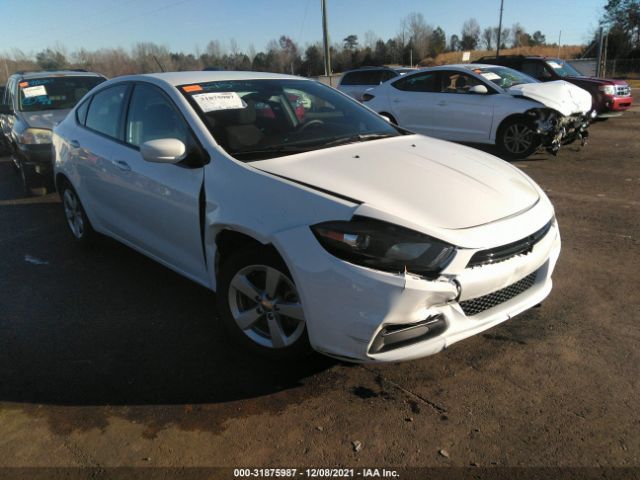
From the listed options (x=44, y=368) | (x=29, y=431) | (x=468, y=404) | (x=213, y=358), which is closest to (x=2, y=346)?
(x=44, y=368)

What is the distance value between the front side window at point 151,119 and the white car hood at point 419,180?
801 mm

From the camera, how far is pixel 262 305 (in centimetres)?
297

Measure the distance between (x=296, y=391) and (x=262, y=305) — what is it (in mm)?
511

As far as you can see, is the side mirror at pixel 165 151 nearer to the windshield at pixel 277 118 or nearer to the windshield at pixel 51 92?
the windshield at pixel 277 118

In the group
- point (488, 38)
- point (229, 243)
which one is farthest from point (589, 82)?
point (488, 38)

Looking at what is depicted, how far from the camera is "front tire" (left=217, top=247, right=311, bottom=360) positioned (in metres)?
2.83

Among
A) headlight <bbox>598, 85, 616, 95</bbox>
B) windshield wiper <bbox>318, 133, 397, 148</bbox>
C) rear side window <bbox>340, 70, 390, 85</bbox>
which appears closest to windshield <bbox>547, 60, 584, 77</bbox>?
headlight <bbox>598, 85, 616, 95</bbox>

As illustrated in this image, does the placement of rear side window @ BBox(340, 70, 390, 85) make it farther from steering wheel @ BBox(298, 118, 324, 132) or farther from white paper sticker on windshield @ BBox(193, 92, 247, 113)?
white paper sticker on windshield @ BBox(193, 92, 247, 113)

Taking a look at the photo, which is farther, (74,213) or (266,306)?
(74,213)

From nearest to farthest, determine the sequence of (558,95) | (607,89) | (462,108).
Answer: (558,95)
(462,108)
(607,89)

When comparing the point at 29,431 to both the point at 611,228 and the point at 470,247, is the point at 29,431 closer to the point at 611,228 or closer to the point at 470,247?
the point at 470,247

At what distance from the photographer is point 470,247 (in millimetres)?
2500

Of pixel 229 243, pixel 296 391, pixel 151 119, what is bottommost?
pixel 296 391

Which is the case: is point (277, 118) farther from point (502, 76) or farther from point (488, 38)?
point (488, 38)
